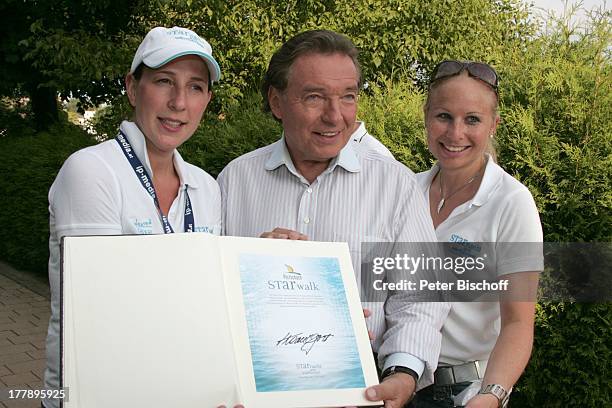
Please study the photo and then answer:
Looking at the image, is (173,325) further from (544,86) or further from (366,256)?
(544,86)

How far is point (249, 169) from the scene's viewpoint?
251cm

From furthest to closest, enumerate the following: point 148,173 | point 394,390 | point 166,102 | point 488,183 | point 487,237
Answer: point 488,183, point 487,237, point 166,102, point 148,173, point 394,390

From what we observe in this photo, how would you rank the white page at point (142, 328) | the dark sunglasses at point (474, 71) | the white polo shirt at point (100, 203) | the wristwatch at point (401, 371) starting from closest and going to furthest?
the white page at point (142, 328), the white polo shirt at point (100, 203), the wristwatch at point (401, 371), the dark sunglasses at point (474, 71)

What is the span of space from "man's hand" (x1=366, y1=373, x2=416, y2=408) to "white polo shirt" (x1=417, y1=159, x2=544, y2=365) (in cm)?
46

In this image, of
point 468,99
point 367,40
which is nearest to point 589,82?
point 468,99

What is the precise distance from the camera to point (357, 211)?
230 centimetres

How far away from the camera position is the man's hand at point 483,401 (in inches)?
90.7

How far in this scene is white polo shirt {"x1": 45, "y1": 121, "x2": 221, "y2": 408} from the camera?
1.97 meters

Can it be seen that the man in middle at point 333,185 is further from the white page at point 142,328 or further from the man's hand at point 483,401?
the white page at point 142,328

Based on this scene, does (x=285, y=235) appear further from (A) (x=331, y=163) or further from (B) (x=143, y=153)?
(B) (x=143, y=153)

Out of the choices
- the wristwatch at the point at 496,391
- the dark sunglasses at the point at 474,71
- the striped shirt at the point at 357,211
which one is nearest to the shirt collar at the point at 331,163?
the striped shirt at the point at 357,211
